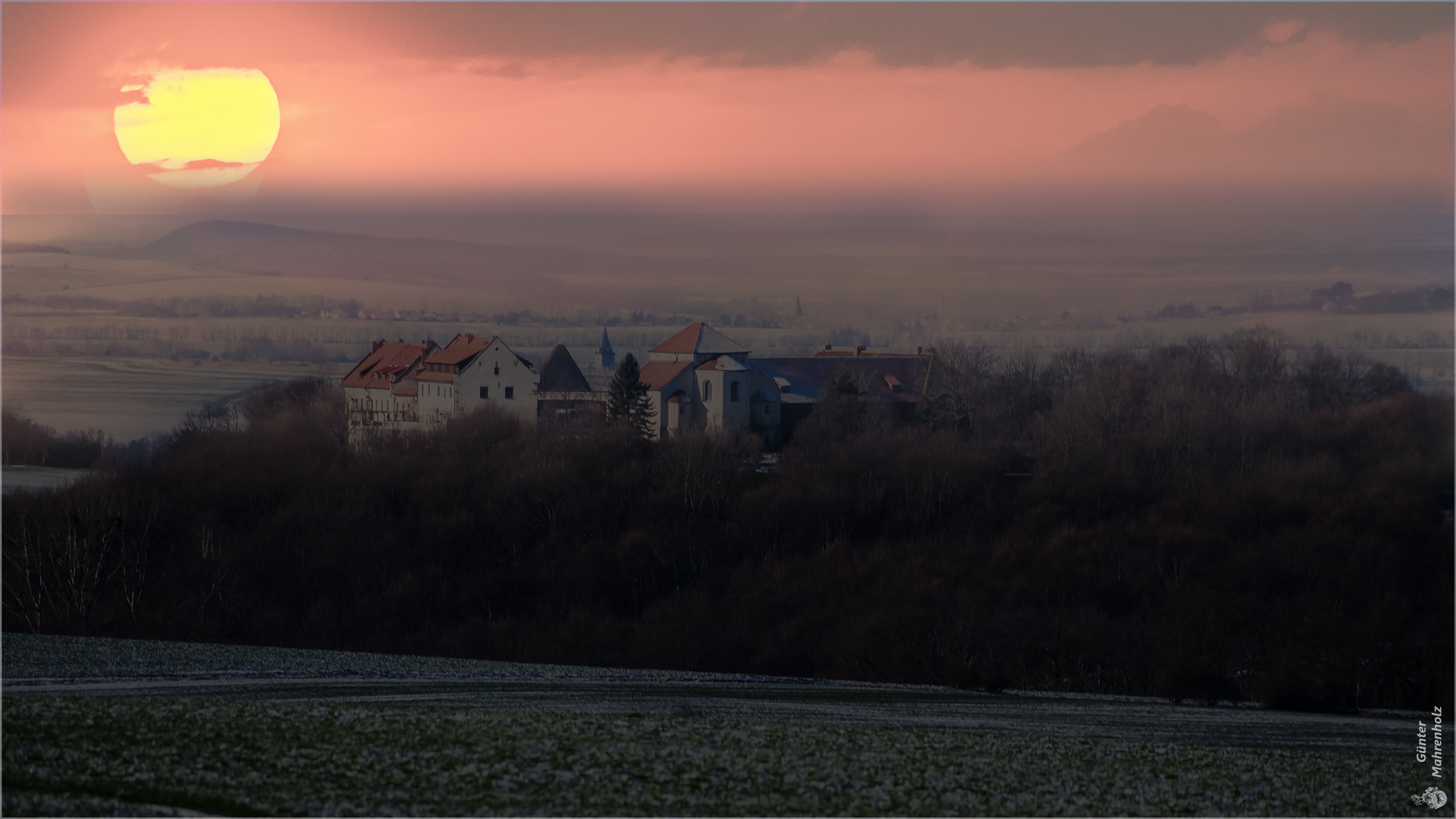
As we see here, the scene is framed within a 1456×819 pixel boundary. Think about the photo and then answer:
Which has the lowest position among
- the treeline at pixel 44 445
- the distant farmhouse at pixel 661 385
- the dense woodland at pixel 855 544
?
the dense woodland at pixel 855 544

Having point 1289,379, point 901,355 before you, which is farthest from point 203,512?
point 1289,379

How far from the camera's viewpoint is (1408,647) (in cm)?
3016

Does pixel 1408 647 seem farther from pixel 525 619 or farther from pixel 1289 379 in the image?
pixel 1289 379

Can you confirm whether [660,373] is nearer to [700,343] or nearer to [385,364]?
[700,343]

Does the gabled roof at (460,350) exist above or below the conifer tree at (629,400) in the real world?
above

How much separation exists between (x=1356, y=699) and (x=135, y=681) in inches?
867

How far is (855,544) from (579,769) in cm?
3773

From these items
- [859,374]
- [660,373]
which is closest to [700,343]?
[660,373]

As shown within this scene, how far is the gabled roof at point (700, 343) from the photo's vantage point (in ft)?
232

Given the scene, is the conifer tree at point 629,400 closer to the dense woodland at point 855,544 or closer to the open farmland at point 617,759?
the dense woodland at point 855,544

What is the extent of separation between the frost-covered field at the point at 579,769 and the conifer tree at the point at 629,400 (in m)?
48.8

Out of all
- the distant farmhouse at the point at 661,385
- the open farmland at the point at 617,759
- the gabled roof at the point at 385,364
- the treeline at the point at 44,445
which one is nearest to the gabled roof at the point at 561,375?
the distant farmhouse at the point at 661,385

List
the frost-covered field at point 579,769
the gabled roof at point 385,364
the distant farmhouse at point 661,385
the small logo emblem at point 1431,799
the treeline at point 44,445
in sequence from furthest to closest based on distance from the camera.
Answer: the gabled roof at point 385,364
the distant farmhouse at point 661,385
the treeline at point 44,445
the small logo emblem at point 1431,799
the frost-covered field at point 579,769

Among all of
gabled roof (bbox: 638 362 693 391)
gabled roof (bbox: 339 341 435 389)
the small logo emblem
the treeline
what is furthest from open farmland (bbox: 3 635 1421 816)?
gabled roof (bbox: 339 341 435 389)
